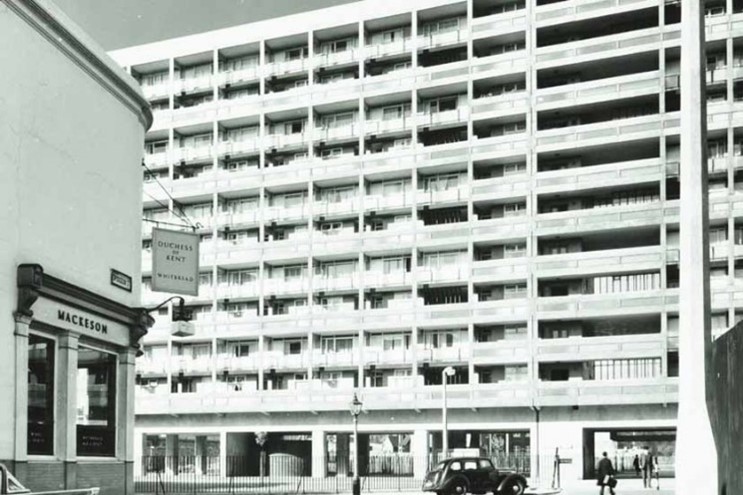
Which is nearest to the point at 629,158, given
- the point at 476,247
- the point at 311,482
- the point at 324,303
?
the point at 476,247

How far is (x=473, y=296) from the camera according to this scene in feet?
206

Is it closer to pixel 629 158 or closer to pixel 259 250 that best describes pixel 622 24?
pixel 629 158

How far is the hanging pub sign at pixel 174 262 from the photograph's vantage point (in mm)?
22891

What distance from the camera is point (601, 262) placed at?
59344 mm

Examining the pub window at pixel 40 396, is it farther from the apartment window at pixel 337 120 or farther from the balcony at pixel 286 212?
the apartment window at pixel 337 120

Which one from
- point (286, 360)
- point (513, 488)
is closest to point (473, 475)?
point (513, 488)

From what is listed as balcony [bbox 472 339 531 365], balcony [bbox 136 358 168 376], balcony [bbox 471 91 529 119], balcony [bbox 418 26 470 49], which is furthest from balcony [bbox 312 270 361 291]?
balcony [bbox 418 26 470 49]

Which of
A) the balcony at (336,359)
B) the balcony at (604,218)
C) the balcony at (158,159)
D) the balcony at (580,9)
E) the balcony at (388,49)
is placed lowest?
the balcony at (336,359)

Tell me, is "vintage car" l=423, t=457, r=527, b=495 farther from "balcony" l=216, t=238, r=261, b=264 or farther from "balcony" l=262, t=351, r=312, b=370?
"balcony" l=216, t=238, r=261, b=264

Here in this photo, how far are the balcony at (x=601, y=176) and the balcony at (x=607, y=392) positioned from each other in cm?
1134

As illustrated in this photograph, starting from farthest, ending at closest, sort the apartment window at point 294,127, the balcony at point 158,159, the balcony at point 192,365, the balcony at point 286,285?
1. the balcony at point 158,159
2. the apartment window at point 294,127
3. the balcony at point 192,365
4. the balcony at point 286,285

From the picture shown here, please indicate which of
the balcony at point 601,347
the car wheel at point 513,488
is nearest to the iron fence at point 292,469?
the balcony at point 601,347

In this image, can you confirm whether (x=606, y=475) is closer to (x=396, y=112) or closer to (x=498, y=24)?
(x=498, y=24)

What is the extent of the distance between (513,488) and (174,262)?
18.2m
